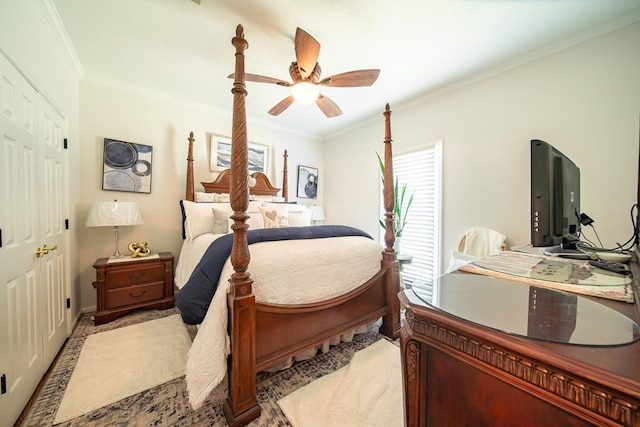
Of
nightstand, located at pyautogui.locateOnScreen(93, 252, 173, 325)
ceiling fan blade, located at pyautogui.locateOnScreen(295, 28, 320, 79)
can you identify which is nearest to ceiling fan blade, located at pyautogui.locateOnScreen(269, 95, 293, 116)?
ceiling fan blade, located at pyautogui.locateOnScreen(295, 28, 320, 79)

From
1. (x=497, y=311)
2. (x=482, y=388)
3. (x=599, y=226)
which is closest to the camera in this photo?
(x=482, y=388)

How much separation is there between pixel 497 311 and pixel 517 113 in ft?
8.18

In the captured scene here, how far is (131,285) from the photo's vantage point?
2.44m

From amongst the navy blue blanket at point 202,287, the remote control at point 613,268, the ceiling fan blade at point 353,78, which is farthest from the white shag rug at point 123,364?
the ceiling fan blade at point 353,78

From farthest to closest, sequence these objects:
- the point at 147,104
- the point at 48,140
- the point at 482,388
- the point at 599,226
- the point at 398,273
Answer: the point at 147,104 → the point at 398,273 → the point at 599,226 → the point at 48,140 → the point at 482,388

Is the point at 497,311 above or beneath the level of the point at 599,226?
beneath

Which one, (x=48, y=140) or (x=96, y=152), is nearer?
(x=48, y=140)

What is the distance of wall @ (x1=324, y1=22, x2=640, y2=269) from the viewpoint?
1.78 metres

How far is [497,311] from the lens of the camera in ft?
2.11

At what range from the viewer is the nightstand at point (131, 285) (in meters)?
2.28

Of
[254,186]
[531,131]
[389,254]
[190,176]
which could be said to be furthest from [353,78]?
[190,176]

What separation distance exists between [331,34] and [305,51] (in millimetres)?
357

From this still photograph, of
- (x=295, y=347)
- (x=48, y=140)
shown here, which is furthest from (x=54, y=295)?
(x=295, y=347)

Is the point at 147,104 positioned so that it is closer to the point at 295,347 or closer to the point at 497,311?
the point at 295,347
